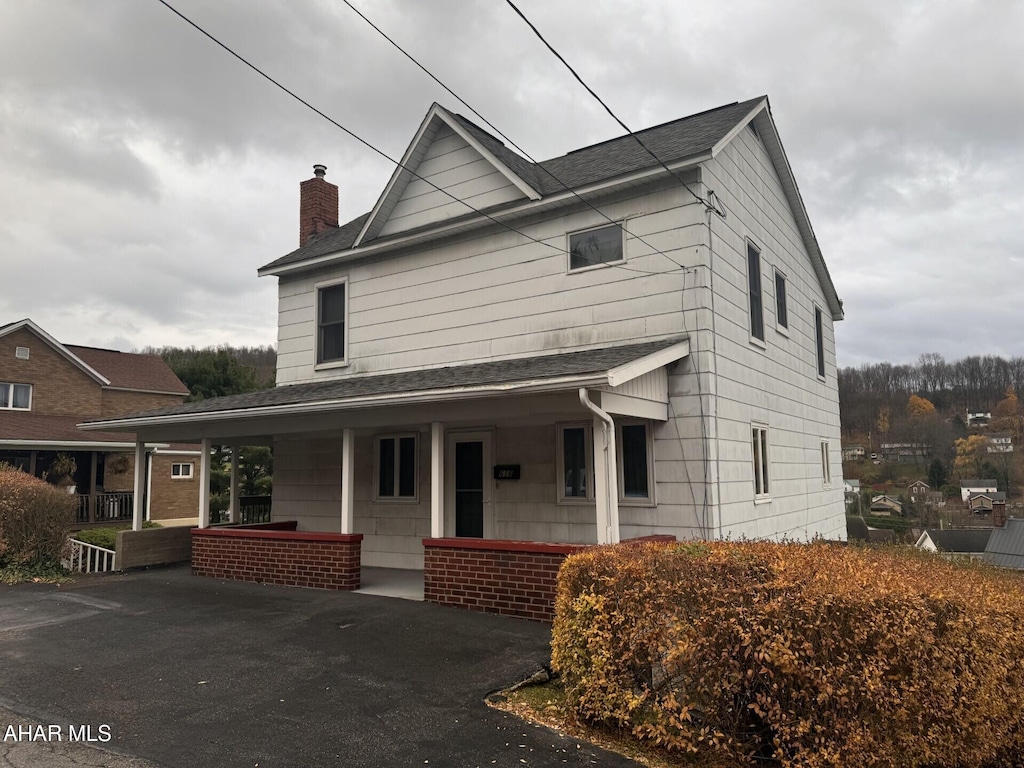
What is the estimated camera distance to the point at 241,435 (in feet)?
39.0

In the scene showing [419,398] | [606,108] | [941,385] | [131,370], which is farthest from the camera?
[941,385]

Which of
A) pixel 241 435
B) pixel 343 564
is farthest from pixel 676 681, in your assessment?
pixel 241 435

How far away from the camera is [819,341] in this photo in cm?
1639

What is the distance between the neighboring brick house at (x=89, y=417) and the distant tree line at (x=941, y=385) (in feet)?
249

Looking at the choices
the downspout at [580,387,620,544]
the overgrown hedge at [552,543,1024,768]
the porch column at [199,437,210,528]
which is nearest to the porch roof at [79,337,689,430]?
the downspout at [580,387,620,544]

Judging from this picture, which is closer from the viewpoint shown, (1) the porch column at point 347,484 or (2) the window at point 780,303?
(1) the porch column at point 347,484

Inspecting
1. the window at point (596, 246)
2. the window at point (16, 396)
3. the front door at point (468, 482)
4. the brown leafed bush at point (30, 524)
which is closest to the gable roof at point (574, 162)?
the window at point (596, 246)

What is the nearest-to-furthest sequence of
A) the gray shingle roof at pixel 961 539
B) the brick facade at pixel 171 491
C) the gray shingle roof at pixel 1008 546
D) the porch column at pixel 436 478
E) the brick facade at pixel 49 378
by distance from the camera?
the porch column at pixel 436 478 → the brick facade at pixel 49 378 → the gray shingle roof at pixel 1008 546 → the brick facade at pixel 171 491 → the gray shingle roof at pixel 961 539

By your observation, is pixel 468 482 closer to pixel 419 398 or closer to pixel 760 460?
pixel 419 398

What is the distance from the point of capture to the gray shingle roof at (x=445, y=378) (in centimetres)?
838

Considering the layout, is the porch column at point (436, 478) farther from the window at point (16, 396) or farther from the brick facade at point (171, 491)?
the brick facade at point (171, 491)

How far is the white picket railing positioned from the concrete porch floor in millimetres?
5217

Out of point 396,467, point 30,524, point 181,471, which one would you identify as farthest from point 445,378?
point 181,471

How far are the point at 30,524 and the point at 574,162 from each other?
1208cm
